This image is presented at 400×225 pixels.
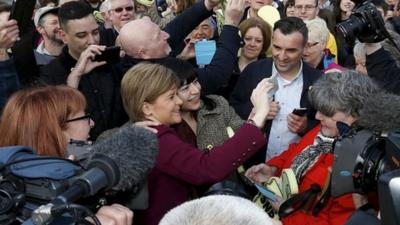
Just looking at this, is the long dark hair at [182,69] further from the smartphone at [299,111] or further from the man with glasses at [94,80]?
the smartphone at [299,111]

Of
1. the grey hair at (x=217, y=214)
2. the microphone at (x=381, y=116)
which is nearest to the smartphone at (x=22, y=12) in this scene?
the microphone at (x=381, y=116)

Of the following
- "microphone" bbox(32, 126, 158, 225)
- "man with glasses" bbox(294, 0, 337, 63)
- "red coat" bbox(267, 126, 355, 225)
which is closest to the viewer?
"microphone" bbox(32, 126, 158, 225)

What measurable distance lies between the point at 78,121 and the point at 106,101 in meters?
1.22

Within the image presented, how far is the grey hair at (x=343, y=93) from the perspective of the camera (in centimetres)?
287

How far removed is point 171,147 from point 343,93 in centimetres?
95

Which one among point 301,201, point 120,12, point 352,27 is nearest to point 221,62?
point 352,27

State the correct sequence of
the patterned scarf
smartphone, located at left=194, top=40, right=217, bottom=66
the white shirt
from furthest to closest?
smartphone, located at left=194, top=40, right=217, bottom=66, the white shirt, the patterned scarf

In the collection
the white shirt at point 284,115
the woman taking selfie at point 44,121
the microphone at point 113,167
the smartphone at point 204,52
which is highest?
the microphone at point 113,167

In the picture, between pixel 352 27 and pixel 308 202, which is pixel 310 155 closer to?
pixel 308 202

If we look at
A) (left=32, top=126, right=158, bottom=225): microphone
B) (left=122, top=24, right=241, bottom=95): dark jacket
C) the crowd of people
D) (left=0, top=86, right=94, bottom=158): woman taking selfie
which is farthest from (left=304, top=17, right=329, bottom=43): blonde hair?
(left=32, top=126, right=158, bottom=225): microphone

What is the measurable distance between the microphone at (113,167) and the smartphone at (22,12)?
1724 millimetres

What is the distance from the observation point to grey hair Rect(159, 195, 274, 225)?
1.49 metres

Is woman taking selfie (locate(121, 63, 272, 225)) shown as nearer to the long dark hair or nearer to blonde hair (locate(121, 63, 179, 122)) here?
blonde hair (locate(121, 63, 179, 122))

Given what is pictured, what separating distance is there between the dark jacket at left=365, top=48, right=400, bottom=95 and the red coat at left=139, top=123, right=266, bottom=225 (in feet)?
3.44
